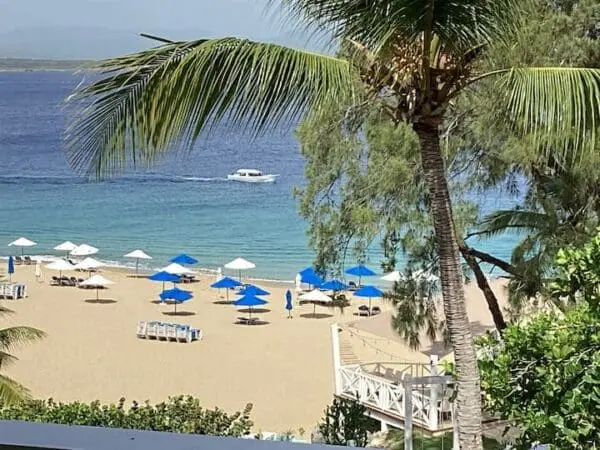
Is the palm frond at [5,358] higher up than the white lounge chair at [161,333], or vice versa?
the white lounge chair at [161,333]

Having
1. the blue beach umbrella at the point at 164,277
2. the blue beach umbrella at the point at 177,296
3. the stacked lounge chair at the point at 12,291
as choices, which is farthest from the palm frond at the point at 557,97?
the stacked lounge chair at the point at 12,291

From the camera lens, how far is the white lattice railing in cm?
650

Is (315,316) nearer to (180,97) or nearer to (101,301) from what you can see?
(101,301)

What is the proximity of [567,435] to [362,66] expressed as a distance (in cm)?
196

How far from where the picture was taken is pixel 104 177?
2484 millimetres

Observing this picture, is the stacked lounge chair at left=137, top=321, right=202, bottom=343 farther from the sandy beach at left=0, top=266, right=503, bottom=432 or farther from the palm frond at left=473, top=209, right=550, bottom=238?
the palm frond at left=473, top=209, right=550, bottom=238

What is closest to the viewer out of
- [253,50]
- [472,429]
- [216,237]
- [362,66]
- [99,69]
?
[99,69]

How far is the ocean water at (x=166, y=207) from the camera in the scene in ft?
78.0

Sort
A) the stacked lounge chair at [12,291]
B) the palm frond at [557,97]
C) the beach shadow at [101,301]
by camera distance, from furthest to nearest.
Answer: the stacked lounge chair at [12,291] → the beach shadow at [101,301] → the palm frond at [557,97]

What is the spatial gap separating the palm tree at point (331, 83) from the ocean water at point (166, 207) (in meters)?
17.0

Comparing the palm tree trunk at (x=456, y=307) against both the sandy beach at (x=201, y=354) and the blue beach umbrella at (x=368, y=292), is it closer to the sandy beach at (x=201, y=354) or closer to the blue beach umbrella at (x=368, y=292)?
the sandy beach at (x=201, y=354)

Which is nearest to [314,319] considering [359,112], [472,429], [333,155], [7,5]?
[333,155]

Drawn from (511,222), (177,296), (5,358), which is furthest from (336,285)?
(177,296)

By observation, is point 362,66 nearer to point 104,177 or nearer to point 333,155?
point 104,177
